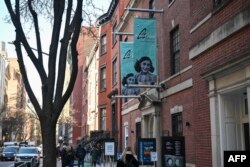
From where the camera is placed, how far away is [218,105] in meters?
10.7

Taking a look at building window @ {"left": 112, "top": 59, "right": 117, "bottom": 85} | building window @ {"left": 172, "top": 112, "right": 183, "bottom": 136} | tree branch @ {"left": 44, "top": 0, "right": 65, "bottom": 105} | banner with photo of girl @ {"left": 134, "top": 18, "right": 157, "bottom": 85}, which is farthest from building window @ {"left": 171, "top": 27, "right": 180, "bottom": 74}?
building window @ {"left": 112, "top": 59, "right": 117, "bottom": 85}

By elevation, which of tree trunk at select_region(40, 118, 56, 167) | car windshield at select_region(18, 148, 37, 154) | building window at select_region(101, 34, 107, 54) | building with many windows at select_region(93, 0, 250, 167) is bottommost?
car windshield at select_region(18, 148, 37, 154)

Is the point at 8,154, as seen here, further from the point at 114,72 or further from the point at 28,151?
the point at 114,72

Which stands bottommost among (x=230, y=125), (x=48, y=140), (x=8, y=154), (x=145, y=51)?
(x=8, y=154)

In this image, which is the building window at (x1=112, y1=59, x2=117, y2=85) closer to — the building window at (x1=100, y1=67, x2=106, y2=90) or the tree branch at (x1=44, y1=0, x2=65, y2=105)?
the building window at (x1=100, y1=67, x2=106, y2=90)

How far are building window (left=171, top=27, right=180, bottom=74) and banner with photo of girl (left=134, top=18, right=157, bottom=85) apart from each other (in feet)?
3.07

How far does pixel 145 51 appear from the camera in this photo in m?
19.3

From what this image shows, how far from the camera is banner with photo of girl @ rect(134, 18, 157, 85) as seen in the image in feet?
62.4

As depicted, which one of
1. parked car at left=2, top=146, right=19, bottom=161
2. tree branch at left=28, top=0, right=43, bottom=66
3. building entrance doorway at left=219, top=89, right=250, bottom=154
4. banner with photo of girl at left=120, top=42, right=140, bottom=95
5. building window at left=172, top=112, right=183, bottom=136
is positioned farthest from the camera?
parked car at left=2, top=146, right=19, bottom=161

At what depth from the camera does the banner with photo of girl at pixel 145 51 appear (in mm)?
19031

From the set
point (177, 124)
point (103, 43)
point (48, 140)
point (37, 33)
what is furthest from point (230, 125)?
point (103, 43)

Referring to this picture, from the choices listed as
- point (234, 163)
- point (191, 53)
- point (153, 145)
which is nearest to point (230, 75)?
point (191, 53)

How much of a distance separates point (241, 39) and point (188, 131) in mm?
7088

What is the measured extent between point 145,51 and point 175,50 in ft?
4.94
